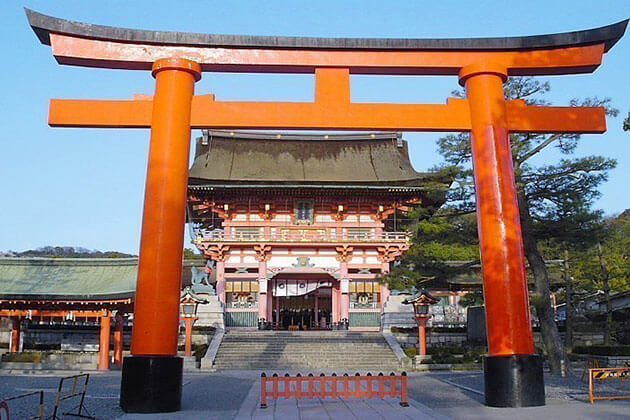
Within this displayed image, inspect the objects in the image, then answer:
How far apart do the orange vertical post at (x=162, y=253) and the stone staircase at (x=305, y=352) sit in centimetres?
1309

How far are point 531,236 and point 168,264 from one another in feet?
34.4

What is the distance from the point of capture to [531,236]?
15664 millimetres

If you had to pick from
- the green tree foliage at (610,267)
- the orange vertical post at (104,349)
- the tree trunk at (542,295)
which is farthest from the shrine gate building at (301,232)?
the tree trunk at (542,295)

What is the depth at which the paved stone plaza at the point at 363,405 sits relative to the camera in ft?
29.2

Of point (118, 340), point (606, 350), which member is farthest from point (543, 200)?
point (118, 340)

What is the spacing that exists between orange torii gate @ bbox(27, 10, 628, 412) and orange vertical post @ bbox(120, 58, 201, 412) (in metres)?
0.02

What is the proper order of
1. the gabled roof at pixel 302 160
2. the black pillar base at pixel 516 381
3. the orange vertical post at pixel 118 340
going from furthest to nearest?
the gabled roof at pixel 302 160, the orange vertical post at pixel 118 340, the black pillar base at pixel 516 381

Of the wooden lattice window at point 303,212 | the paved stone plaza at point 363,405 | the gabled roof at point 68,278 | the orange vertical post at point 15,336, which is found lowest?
the paved stone plaza at point 363,405

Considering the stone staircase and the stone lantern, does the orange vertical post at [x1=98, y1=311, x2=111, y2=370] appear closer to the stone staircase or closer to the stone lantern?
the stone staircase

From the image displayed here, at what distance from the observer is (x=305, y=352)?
23.9m

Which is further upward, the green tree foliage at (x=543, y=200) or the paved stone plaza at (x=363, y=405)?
the green tree foliage at (x=543, y=200)

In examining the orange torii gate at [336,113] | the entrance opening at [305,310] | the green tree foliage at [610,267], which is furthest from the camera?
the entrance opening at [305,310]

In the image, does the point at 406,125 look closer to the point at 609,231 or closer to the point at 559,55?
the point at 559,55

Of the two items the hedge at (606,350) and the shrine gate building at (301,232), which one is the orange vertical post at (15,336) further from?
the hedge at (606,350)
